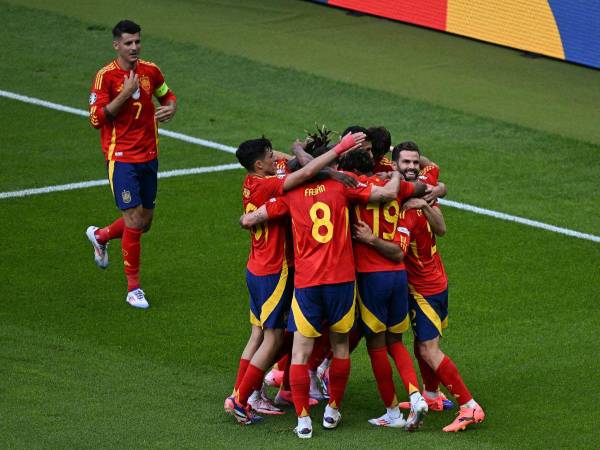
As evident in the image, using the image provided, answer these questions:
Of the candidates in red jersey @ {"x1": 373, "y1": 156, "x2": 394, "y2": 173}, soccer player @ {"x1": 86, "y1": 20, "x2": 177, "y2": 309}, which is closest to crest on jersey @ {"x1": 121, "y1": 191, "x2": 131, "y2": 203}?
soccer player @ {"x1": 86, "y1": 20, "x2": 177, "y2": 309}

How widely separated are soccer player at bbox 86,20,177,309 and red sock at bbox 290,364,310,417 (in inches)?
121

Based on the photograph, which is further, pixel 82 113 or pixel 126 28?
pixel 82 113

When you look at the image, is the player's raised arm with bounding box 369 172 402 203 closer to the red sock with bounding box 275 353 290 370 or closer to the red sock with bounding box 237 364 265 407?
the red sock with bounding box 237 364 265 407

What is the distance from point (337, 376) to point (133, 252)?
3433 mm

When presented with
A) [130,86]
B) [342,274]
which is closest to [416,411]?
[342,274]

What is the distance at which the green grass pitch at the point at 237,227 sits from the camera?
945 cm

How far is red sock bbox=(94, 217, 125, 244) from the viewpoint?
12414mm

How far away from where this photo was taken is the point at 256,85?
19031 millimetres

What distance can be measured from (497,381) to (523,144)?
23.2ft

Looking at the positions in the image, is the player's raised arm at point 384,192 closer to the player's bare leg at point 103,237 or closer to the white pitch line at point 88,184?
the player's bare leg at point 103,237

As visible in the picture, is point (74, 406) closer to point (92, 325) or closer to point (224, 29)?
point (92, 325)

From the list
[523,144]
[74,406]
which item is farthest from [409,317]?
[523,144]

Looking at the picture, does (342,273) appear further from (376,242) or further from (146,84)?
(146,84)

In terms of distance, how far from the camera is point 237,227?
13.9 metres
